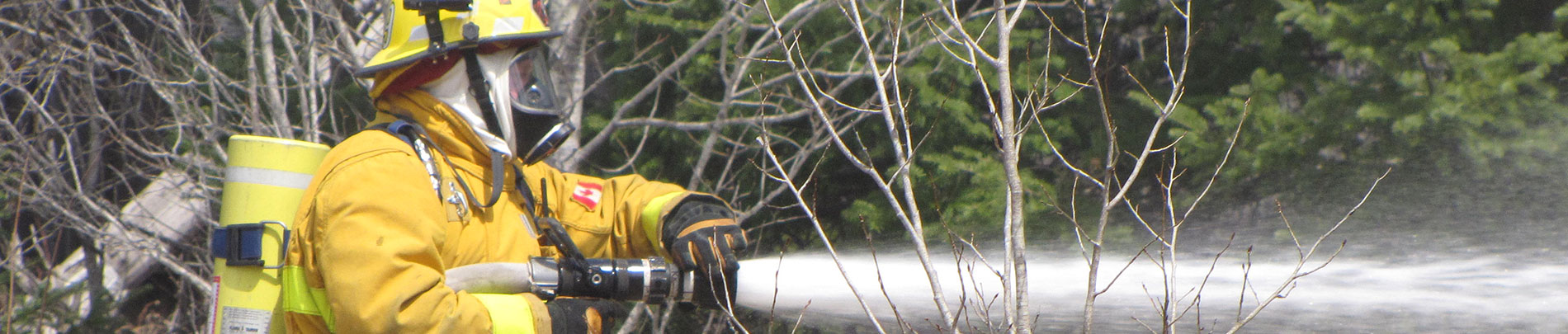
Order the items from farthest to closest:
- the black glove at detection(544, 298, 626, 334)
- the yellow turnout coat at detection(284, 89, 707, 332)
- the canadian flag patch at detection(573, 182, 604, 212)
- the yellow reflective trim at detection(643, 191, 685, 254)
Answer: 1. the canadian flag patch at detection(573, 182, 604, 212)
2. the yellow reflective trim at detection(643, 191, 685, 254)
3. the black glove at detection(544, 298, 626, 334)
4. the yellow turnout coat at detection(284, 89, 707, 332)

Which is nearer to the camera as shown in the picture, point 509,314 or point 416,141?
point 509,314

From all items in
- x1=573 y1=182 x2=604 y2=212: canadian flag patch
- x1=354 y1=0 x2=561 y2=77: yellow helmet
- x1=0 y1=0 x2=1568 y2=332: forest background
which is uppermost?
x1=0 y1=0 x2=1568 y2=332: forest background

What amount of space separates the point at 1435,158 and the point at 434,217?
402cm

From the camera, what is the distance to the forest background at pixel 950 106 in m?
4.80

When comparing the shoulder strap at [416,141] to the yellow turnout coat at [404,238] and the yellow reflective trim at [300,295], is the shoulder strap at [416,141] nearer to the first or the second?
the yellow turnout coat at [404,238]

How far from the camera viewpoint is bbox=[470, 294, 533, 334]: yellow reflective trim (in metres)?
2.62

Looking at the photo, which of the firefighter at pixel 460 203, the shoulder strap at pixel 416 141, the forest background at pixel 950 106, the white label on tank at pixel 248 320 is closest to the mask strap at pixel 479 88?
the firefighter at pixel 460 203

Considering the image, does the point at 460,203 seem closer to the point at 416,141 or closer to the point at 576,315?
the point at 416,141

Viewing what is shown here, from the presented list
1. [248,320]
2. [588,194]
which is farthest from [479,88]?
[248,320]

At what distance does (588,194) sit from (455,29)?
58cm

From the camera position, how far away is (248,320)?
278cm

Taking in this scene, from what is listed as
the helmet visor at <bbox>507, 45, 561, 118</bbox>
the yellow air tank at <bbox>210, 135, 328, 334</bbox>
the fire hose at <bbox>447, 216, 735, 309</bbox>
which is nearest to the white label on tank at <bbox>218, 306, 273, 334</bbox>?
the yellow air tank at <bbox>210, 135, 328, 334</bbox>

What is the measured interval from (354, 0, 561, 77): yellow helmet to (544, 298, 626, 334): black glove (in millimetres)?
670

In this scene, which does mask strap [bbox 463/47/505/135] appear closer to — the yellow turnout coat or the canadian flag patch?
the yellow turnout coat
